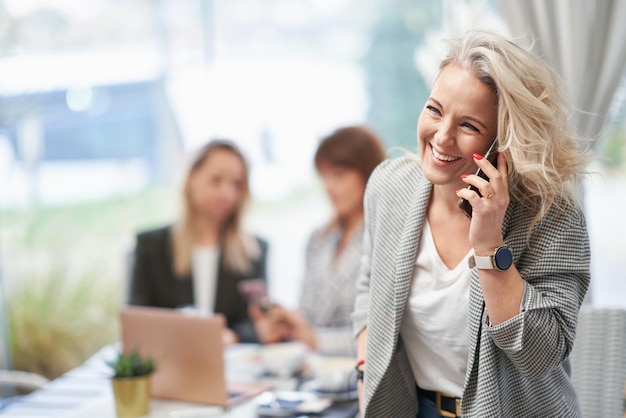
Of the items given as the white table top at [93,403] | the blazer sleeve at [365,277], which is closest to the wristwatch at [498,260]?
the blazer sleeve at [365,277]

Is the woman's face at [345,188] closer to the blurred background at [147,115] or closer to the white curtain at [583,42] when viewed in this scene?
the white curtain at [583,42]

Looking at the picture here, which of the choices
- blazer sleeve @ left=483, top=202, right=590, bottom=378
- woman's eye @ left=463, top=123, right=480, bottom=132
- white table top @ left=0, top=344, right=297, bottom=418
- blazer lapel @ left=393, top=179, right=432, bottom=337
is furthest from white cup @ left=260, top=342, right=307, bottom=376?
woman's eye @ left=463, top=123, right=480, bottom=132

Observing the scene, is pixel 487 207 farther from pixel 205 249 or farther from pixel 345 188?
pixel 205 249

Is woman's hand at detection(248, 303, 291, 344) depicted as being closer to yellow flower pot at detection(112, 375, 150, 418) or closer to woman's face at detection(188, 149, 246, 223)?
woman's face at detection(188, 149, 246, 223)

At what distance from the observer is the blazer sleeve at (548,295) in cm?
148

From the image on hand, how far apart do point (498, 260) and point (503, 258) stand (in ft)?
0.04

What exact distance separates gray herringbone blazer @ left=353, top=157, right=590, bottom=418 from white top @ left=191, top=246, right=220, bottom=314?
4.56ft

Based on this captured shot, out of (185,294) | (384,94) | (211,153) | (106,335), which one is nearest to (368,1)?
(384,94)

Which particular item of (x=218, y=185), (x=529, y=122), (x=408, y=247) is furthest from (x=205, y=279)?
(x=529, y=122)

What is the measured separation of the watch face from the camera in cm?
148

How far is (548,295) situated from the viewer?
1517 mm

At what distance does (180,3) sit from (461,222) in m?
3.07

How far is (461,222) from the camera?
5.57ft

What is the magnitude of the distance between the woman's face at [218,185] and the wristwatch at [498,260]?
1.78 meters
